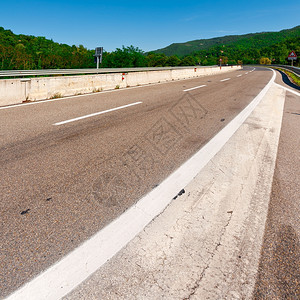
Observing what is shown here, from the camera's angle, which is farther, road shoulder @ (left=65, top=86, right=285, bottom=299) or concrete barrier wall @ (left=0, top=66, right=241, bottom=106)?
concrete barrier wall @ (left=0, top=66, right=241, bottom=106)

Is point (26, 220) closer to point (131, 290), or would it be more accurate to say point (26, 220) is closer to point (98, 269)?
point (98, 269)

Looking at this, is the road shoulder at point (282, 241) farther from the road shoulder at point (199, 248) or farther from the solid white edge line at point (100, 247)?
the solid white edge line at point (100, 247)

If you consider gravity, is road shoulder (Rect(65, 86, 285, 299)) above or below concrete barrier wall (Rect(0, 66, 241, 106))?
below

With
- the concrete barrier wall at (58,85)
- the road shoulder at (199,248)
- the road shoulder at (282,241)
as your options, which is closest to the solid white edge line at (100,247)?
the road shoulder at (199,248)

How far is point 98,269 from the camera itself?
164cm

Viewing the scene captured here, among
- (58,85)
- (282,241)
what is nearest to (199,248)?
(282,241)

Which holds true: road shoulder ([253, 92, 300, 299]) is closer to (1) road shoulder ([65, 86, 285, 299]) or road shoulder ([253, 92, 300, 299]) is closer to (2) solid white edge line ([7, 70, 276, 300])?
(1) road shoulder ([65, 86, 285, 299])

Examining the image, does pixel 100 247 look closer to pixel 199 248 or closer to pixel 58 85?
pixel 199 248

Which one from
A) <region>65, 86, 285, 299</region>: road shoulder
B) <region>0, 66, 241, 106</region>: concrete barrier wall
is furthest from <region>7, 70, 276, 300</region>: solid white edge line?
<region>0, 66, 241, 106</region>: concrete barrier wall

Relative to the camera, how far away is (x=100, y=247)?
1.84 meters

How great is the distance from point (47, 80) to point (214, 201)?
8.66m

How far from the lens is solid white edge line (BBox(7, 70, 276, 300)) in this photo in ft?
4.92

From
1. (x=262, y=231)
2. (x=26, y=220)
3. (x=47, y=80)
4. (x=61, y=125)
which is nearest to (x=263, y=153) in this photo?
(x=262, y=231)

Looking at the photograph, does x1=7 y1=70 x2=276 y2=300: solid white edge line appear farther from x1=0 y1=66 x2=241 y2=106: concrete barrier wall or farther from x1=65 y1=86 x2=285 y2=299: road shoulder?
x1=0 y1=66 x2=241 y2=106: concrete barrier wall
